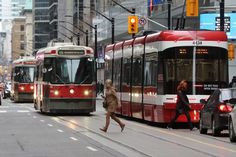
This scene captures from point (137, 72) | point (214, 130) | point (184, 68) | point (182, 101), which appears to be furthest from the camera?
point (137, 72)

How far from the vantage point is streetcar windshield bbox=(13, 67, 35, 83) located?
52562 millimetres

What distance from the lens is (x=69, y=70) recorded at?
105 feet

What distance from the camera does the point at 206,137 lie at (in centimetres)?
2030

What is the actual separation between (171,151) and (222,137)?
5.22 meters

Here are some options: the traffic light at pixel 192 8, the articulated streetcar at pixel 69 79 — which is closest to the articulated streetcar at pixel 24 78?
the traffic light at pixel 192 8

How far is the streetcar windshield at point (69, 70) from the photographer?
31.9 meters

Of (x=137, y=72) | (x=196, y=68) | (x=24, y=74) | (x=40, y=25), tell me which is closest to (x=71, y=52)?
(x=137, y=72)

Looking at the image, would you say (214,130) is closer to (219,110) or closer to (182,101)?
(219,110)

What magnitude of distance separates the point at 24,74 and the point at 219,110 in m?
34.8

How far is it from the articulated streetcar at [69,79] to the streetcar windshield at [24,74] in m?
20.5

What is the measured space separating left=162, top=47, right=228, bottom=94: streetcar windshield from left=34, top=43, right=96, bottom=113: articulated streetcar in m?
8.73

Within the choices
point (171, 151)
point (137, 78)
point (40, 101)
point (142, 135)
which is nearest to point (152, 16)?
point (40, 101)

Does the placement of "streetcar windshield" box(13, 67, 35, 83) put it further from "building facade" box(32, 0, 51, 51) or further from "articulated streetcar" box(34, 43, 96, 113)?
"building facade" box(32, 0, 51, 51)

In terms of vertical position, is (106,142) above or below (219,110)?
below
